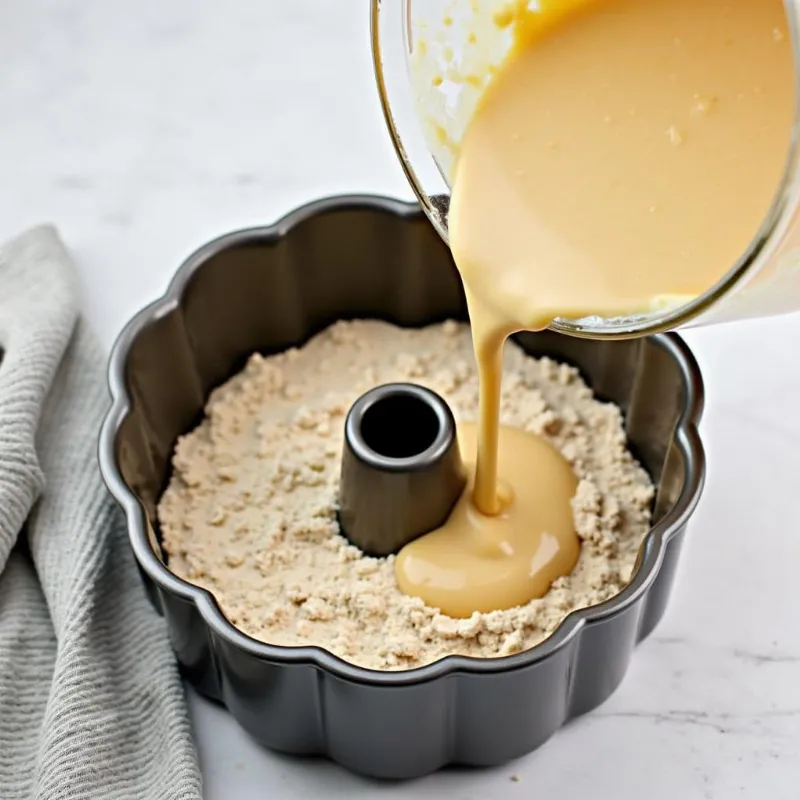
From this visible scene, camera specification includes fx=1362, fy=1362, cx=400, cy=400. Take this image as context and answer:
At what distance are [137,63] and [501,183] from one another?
83cm

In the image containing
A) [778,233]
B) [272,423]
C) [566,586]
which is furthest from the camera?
[272,423]

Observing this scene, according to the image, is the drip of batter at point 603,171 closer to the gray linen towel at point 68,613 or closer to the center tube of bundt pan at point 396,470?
the center tube of bundt pan at point 396,470

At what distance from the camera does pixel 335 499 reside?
4.44 feet

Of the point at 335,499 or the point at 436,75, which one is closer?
the point at 436,75

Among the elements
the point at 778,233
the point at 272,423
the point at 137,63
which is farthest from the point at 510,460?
the point at 137,63

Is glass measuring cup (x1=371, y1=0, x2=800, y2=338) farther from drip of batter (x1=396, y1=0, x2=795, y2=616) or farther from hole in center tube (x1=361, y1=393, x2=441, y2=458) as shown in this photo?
hole in center tube (x1=361, y1=393, x2=441, y2=458)

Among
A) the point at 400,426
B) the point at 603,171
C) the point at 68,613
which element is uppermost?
the point at 603,171

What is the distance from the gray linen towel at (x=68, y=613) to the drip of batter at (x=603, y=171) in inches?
10.6

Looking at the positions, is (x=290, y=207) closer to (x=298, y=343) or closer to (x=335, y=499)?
(x=298, y=343)

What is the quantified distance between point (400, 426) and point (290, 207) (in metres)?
0.45

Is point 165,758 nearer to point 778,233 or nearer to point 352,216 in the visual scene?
point 352,216

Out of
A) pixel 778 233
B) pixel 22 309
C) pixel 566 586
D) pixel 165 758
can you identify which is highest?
pixel 778 233

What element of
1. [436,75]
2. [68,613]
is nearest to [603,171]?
[436,75]

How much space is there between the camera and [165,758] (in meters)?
1.22
